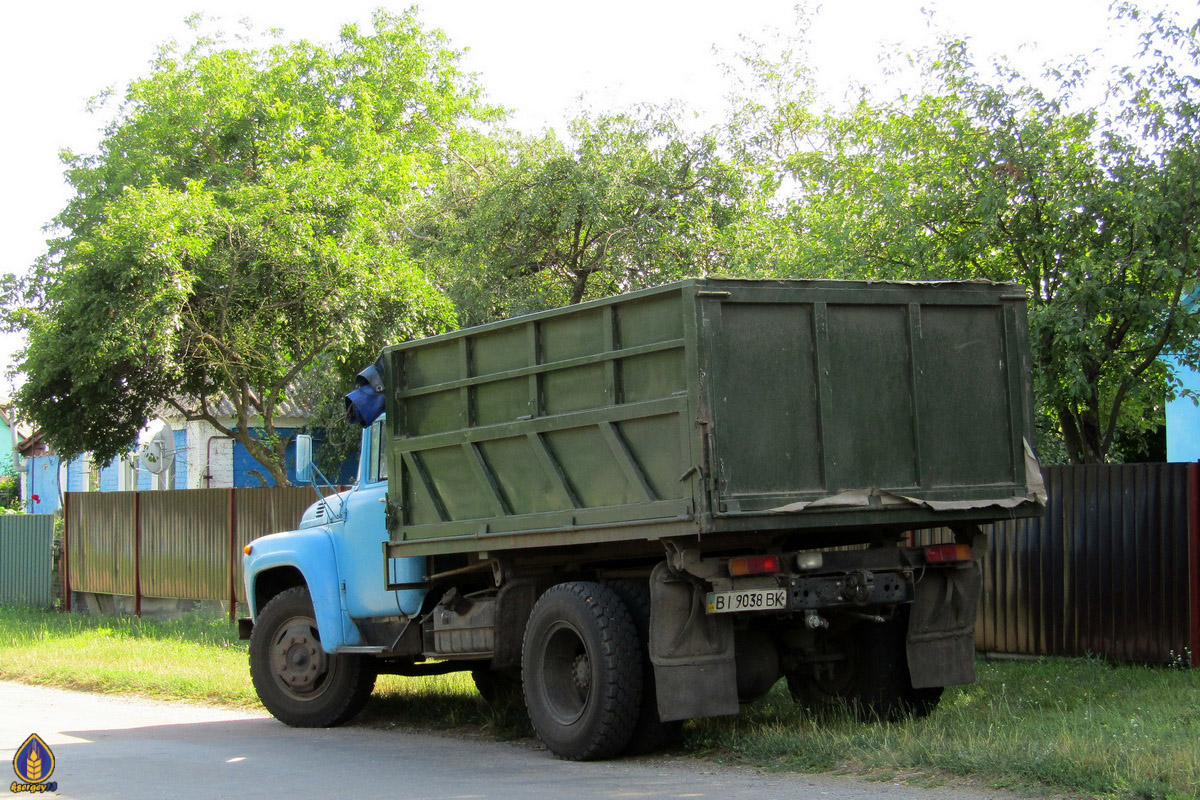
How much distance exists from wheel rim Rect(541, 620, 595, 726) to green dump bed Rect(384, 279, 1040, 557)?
1.98 ft

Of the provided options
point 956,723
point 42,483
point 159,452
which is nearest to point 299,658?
point 956,723

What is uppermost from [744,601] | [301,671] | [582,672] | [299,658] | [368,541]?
[368,541]

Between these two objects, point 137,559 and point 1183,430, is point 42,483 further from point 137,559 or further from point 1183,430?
point 1183,430

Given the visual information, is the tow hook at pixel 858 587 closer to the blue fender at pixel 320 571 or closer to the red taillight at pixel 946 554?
the red taillight at pixel 946 554

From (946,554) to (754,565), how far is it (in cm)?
148

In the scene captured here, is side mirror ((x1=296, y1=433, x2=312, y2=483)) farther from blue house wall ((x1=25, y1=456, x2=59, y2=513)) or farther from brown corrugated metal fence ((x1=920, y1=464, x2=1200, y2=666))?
blue house wall ((x1=25, y1=456, x2=59, y2=513))

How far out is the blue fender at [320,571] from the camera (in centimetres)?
977

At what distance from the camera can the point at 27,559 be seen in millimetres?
22812

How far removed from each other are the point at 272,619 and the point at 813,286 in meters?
5.28

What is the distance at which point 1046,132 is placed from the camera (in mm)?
11773

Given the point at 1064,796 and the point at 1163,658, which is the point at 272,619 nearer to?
the point at 1064,796

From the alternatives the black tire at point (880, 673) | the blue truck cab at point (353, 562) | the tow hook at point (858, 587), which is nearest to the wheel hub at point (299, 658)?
the blue truck cab at point (353, 562)

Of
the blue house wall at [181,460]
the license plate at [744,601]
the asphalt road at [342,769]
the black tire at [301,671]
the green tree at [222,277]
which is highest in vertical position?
the green tree at [222,277]

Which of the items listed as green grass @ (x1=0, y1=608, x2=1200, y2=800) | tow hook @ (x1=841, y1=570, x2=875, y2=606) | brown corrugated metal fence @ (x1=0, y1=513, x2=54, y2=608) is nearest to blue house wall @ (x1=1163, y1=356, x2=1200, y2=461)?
green grass @ (x1=0, y1=608, x2=1200, y2=800)
